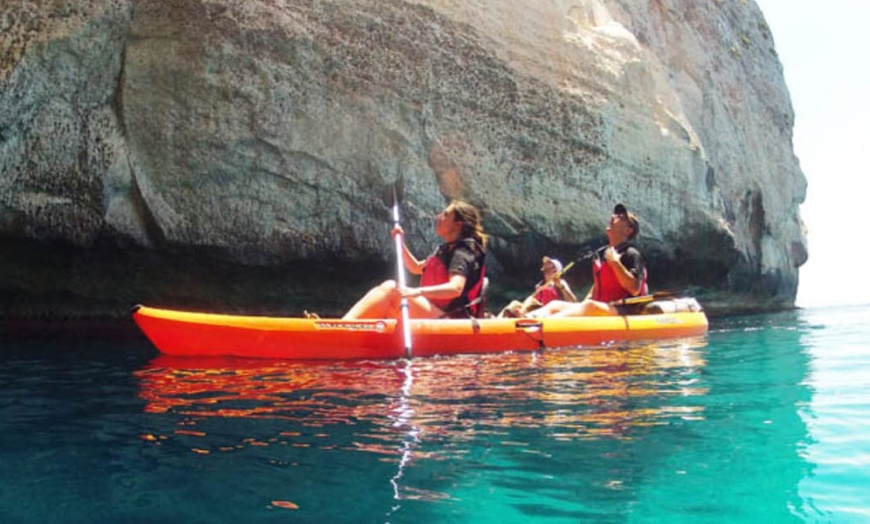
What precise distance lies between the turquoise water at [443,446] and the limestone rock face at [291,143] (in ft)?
17.8

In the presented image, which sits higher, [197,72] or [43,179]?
[197,72]

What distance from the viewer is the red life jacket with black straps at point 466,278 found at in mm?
6684

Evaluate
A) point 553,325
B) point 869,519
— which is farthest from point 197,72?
point 869,519

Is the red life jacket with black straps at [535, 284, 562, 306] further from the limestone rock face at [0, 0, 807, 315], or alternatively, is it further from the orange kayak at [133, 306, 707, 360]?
the orange kayak at [133, 306, 707, 360]

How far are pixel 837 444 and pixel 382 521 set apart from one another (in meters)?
1.84

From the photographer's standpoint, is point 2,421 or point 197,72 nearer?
point 2,421

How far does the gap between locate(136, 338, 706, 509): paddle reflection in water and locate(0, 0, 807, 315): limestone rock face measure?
4892mm

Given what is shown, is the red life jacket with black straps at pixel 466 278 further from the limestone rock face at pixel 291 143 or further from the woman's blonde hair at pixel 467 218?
the limestone rock face at pixel 291 143

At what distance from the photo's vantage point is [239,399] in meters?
4.07

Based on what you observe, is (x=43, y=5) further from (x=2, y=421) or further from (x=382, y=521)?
(x=382, y=521)

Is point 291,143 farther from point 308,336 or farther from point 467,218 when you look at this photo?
point 308,336

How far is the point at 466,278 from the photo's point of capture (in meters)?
6.62

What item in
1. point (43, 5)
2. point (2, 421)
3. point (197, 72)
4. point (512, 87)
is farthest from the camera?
point (512, 87)

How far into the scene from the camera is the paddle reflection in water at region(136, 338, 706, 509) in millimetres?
3006
